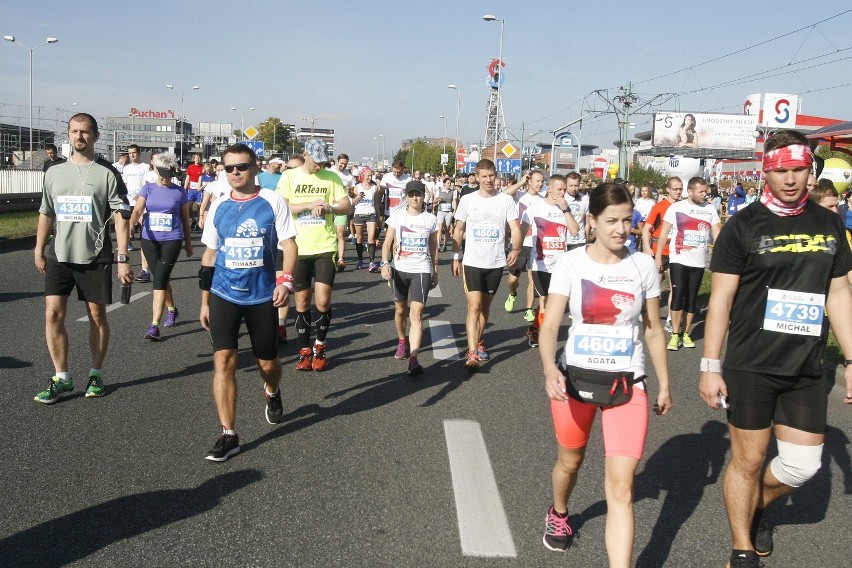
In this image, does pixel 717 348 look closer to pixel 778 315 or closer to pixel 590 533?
pixel 778 315

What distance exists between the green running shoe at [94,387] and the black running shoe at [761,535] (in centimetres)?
484

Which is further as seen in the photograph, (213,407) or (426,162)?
(426,162)

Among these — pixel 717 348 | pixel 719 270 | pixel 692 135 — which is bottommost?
pixel 717 348

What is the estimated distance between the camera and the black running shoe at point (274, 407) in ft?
19.3

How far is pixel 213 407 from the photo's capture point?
6.36 metres

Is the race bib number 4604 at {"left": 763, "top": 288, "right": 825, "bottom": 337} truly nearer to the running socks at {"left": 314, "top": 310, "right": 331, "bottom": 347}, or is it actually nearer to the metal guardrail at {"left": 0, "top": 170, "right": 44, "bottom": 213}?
the running socks at {"left": 314, "top": 310, "right": 331, "bottom": 347}

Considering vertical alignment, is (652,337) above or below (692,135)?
below

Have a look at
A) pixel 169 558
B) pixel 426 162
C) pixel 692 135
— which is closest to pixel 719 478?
pixel 169 558

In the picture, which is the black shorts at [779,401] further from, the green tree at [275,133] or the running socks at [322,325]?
the green tree at [275,133]

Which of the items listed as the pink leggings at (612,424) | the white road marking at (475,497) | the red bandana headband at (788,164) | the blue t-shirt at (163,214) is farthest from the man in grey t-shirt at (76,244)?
the red bandana headband at (788,164)

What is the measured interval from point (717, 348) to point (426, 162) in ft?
551

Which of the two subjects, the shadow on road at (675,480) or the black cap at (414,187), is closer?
the shadow on road at (675,480)

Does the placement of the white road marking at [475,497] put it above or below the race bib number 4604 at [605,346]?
below

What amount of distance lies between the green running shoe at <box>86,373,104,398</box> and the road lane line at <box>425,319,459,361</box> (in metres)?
3.38
